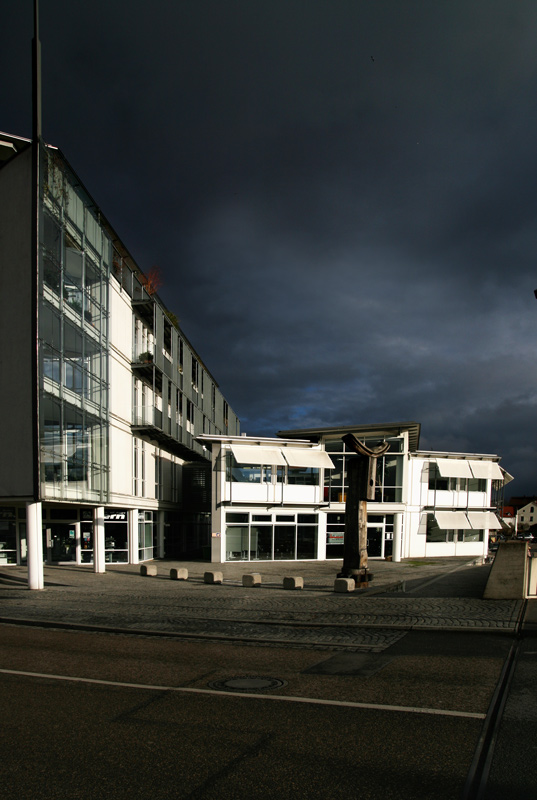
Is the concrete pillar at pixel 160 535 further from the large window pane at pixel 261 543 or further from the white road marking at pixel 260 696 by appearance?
the white road marking at pixel 260 696

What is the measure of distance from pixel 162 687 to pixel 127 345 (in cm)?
2678

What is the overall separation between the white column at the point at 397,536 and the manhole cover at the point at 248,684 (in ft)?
102

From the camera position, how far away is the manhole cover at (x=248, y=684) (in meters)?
8.20

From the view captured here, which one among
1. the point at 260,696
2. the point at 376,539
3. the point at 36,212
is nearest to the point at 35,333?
the point at 36,212

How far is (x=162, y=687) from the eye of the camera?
8.32 metres

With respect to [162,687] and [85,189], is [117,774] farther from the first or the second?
[85,189]

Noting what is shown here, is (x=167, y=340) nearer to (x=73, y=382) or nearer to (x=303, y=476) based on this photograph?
(x=303, y=476)

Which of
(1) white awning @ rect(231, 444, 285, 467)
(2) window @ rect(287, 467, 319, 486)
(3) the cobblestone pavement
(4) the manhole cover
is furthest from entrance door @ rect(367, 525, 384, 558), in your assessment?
(4) the manhole cover

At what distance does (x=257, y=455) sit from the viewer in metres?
35.4

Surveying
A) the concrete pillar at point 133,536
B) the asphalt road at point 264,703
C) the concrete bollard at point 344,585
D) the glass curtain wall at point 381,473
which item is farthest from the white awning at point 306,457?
the asphalt road at point 264,703

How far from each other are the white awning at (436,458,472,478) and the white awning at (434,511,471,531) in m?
2.54

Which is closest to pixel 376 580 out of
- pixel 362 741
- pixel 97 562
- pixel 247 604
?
pixel 247 604

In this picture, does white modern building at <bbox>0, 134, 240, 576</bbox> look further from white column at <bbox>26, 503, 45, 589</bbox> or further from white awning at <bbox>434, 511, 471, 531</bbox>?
white awning at <bbox>434, 511, 471, 531</bbox>

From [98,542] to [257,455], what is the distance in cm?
1077
